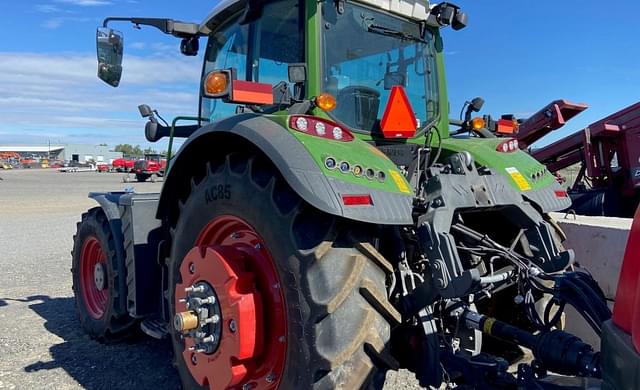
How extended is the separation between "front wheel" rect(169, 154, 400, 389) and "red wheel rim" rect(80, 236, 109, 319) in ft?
5.99

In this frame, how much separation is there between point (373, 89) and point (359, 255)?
135 centimetres

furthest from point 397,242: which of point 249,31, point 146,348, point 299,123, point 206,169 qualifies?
point 146,348

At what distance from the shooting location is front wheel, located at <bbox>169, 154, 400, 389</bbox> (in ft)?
7.18

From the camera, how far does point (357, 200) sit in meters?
2.20

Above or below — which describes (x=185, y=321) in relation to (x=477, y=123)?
below

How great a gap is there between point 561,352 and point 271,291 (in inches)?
49.9

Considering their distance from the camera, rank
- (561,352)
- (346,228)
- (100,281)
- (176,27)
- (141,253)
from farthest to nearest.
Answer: (100,281), (176,27), (141,253), (346,228), (561,352)

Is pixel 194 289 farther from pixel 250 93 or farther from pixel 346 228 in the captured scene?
pixel 250 93

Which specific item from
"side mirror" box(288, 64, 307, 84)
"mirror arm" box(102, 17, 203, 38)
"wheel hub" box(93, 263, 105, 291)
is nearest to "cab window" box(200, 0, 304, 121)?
"side mirror" box(288, 64, 307, 84)

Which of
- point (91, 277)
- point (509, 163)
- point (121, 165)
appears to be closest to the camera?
point (509, 163)

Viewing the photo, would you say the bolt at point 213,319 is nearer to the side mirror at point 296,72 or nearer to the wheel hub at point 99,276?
the side mirror at point 296,72

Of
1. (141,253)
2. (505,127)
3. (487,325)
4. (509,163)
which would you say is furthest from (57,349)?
(505,127)

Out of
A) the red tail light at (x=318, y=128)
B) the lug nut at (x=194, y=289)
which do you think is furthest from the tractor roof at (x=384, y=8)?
the lug nut at (x=194, y=289)

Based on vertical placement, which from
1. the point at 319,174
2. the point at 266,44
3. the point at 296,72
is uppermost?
the point at 266,44
